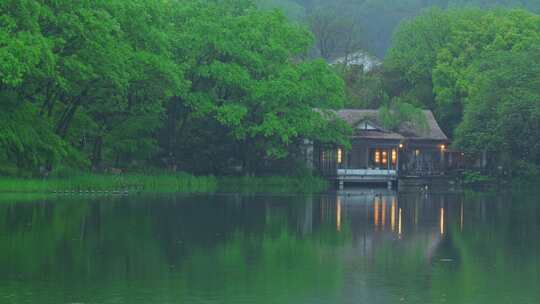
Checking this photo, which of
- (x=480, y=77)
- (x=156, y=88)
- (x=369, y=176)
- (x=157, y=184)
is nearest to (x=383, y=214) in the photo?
(x=157, y=184)

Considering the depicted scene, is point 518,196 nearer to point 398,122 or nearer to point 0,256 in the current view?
point 398,122

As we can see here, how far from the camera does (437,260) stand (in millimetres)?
27047

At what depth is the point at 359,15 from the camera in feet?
560

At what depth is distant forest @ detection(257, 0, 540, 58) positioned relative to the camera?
5374 inches

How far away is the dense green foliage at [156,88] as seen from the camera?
54.9 meters

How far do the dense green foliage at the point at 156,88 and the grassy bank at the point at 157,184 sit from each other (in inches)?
62.6

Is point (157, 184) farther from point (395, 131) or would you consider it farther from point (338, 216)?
point (395, 131)

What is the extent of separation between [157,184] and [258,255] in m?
38.5

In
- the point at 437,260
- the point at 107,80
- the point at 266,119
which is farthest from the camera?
the point at 266,119

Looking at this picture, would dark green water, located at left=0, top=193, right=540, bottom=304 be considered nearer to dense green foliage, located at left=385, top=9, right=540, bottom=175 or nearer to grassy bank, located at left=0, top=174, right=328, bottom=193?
grassy bank, located at left=0, top=174, right=328, bottom=193

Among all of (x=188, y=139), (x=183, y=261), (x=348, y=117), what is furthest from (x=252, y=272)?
(x=348, y=117)

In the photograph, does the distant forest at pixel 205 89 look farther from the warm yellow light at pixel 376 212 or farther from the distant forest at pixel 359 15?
the distant forest at pixel 359 15

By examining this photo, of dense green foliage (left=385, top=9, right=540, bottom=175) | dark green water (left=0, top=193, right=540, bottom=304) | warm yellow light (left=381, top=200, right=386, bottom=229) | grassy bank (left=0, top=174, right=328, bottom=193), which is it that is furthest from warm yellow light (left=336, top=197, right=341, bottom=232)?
dense green foliage (left=385, top=9, right=540, bottom=175)

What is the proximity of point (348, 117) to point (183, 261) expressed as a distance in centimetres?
6624
